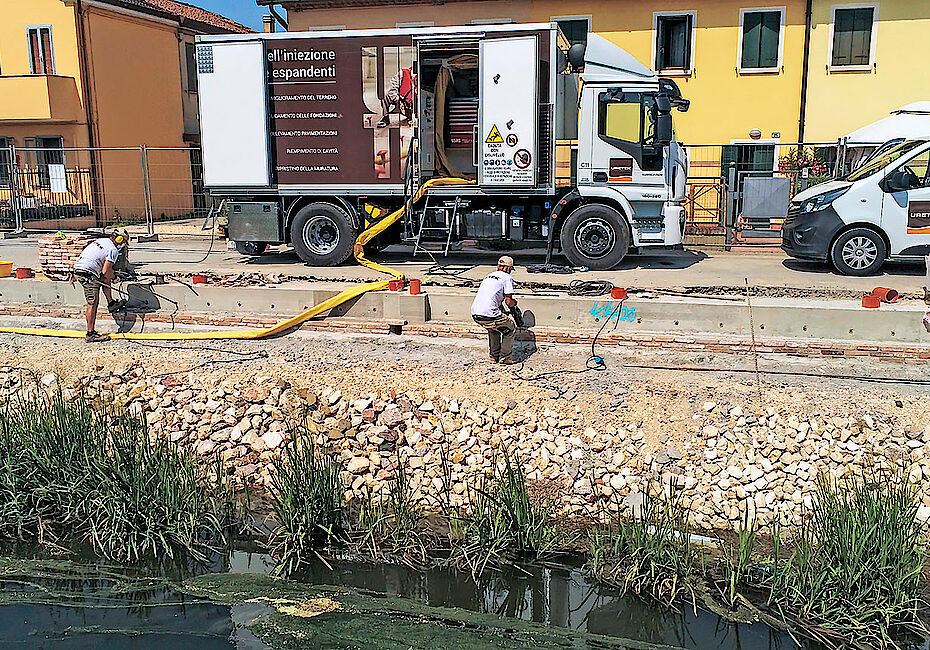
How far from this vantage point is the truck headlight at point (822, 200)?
12914 mm

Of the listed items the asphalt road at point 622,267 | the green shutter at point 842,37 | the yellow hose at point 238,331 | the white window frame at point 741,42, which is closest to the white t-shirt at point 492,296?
the yellow hose at point 238,331

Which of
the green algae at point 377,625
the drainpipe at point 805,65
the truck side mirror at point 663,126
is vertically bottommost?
the green algae at point 377,625

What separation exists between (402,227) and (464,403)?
6.41 metres

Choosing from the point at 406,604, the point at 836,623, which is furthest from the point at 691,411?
the point at 406,604

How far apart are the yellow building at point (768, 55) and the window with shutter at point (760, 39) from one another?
0.02m

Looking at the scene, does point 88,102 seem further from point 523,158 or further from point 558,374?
point 558,374

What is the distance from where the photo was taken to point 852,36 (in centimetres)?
2017

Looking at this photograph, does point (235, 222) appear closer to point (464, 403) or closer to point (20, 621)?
point (464, 403)

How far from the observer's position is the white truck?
13000mm

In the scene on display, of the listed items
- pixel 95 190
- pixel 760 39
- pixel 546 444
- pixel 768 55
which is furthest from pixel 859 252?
pixel 95 190

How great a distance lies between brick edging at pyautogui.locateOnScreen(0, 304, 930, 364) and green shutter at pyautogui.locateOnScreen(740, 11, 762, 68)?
13167 mm

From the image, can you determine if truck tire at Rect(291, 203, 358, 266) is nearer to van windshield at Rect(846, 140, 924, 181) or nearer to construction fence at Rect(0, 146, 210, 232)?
construction fence at Rect(0, 146, 210, 232)

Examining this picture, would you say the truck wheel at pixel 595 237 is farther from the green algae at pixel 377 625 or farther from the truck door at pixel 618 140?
the green algae at pixel 377 625

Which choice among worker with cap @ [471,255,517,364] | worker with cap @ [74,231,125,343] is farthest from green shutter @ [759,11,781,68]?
worker with cap @ [74,231,125,343]
